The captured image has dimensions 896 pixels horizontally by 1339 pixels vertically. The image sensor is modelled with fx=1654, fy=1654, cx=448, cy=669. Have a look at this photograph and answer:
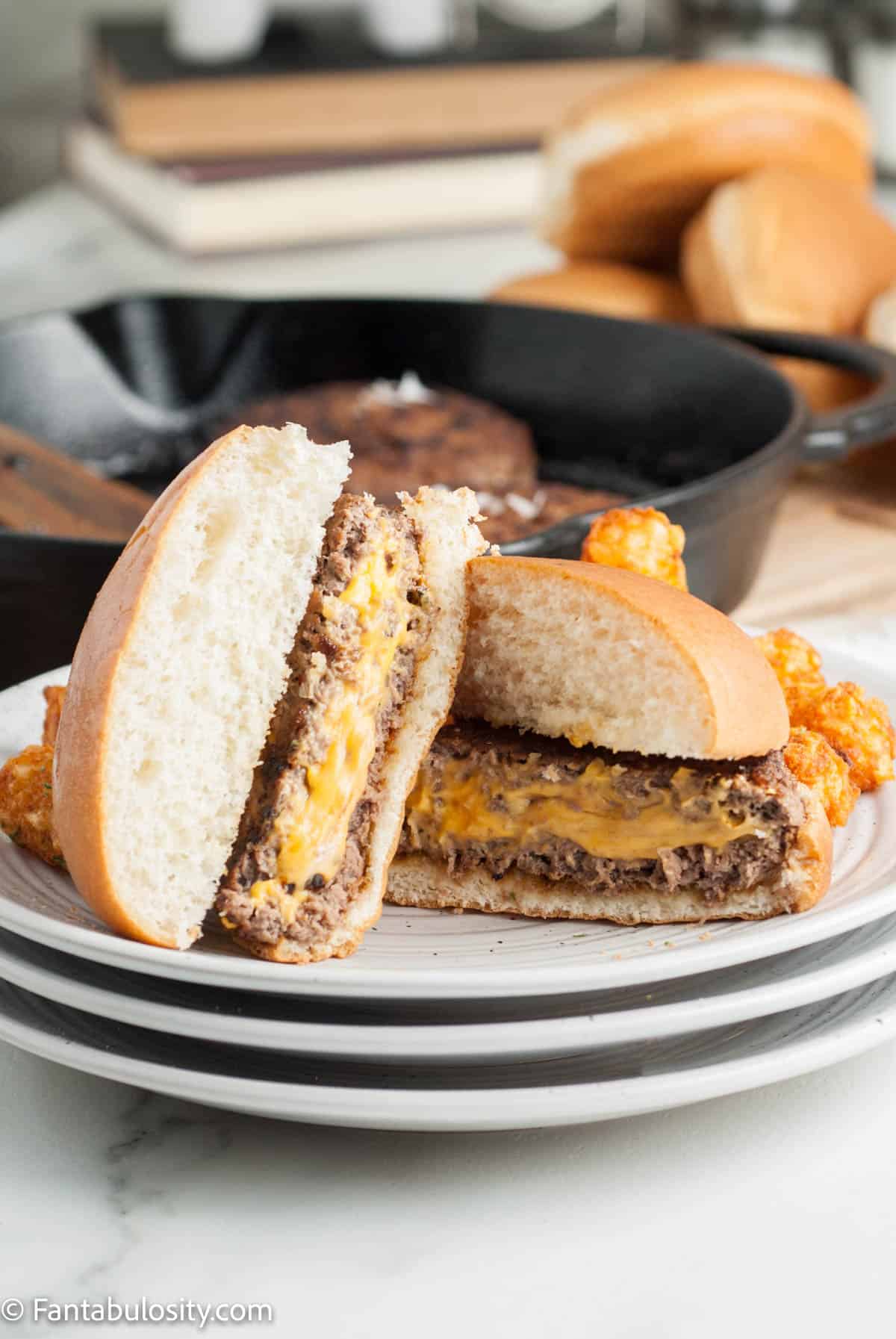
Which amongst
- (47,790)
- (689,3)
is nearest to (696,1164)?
(47,790)

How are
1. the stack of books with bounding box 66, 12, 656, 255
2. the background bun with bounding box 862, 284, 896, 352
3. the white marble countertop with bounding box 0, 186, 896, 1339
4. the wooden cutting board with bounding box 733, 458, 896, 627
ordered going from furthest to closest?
the stack of books with bounding box 66, 12, 656, 255 < the background bun with bounding box 862, 284, 896, 352 < the wooden cutting board with bounding box 733, 458, 896, 627 < the white marble countertop with bounding box 0, 186, 896, 1339

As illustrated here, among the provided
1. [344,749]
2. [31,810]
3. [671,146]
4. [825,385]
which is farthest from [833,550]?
[31,810]

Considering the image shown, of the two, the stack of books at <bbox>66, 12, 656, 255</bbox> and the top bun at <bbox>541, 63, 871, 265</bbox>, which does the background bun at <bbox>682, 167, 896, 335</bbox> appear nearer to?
the top bun at <bbox>541, 63, 871, 265</bbox>

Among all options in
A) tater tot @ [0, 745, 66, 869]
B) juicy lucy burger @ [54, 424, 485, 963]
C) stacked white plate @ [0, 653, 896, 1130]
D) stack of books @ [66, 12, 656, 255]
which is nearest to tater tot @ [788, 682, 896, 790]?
stacked white plate @ [0, 653, 896, 1130]

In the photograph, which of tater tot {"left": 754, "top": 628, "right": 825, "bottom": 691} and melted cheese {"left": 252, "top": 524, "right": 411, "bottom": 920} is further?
tater tot {"left": 754, "top": 628, "right": 825, "bottom": 691}

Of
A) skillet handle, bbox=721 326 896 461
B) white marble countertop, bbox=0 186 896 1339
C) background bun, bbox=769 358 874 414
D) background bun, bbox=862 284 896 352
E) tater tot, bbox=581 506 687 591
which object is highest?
tater tot, bbox=581 506 687 591

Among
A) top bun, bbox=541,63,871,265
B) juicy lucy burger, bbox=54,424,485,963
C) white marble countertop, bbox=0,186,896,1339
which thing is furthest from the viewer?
top bun, bbox=541,63,871,265

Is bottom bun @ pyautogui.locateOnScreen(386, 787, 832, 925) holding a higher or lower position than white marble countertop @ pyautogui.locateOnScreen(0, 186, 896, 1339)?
higher

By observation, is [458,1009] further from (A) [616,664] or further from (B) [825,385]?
(B) [825,385]
